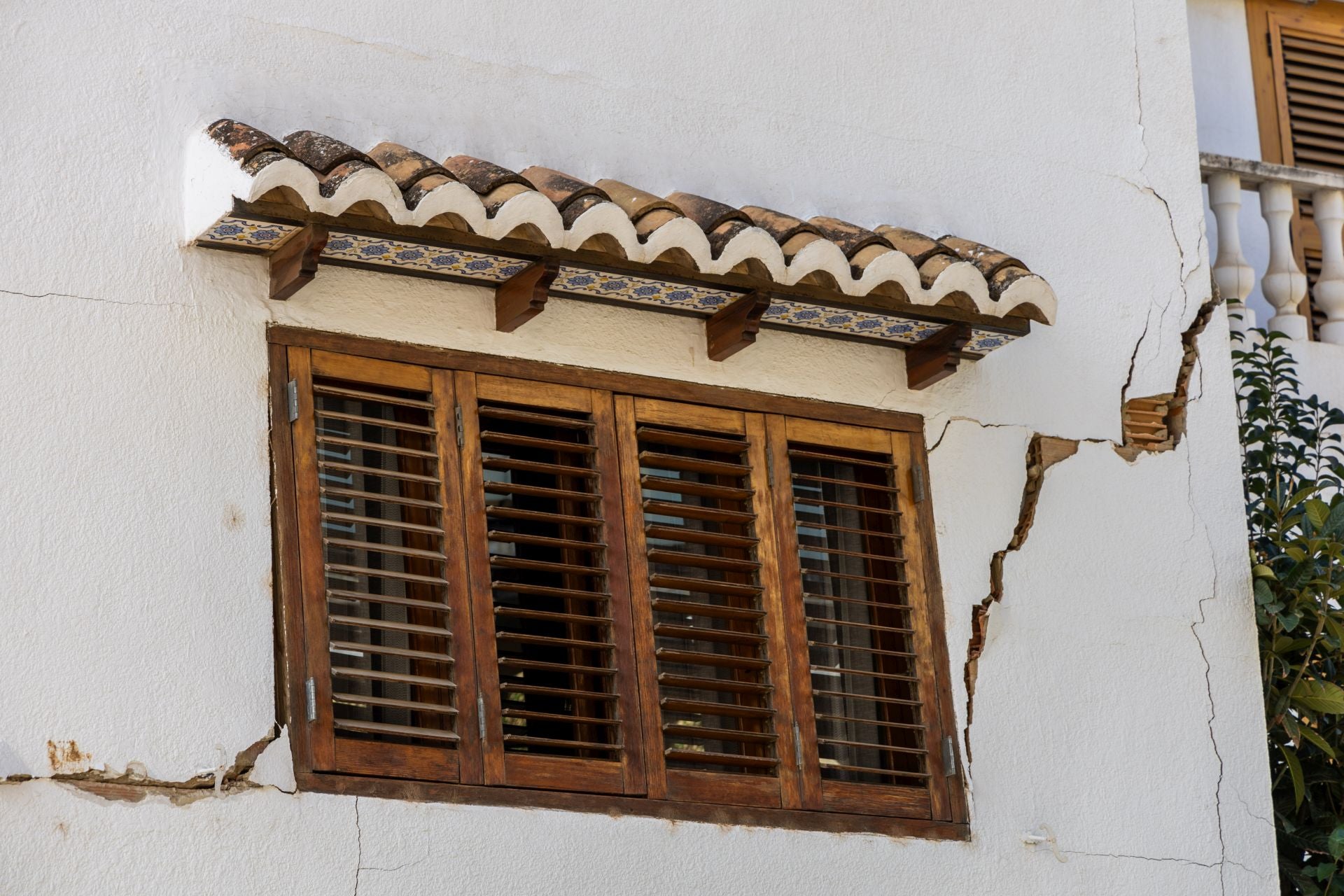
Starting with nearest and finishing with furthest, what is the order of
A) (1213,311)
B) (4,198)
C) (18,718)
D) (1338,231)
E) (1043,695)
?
(18,718) < (4,198) < (1043,695) < (1213,311) < (1338,231)

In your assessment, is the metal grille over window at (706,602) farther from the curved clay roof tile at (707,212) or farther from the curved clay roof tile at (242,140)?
the curved clay roof tile at (242,140)

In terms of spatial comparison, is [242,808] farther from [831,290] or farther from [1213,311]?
[1213,311]

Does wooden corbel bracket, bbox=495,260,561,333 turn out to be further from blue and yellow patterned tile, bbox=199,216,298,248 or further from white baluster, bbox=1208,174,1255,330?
white baluster, bbox=1208,174,1255,330

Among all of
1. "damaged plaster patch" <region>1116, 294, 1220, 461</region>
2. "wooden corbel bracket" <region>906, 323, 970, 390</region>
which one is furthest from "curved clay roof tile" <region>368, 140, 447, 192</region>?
"damaged plaster patch" <region>1116, 294, 1220, 461</region>

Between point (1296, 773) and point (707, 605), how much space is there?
2114 mm

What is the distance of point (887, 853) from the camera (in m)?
5.50

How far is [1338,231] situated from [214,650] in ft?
15.6

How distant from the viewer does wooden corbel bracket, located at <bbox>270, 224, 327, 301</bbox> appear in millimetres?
4855

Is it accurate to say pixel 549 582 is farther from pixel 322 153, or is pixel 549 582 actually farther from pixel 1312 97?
pixel 1312 97

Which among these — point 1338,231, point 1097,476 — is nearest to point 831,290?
point 1097,476

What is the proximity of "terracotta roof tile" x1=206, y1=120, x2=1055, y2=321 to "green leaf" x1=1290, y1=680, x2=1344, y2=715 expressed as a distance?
5.21 ft

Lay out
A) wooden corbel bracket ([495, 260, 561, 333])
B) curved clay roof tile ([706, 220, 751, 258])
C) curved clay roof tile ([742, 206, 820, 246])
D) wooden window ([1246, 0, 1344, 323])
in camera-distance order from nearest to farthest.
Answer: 1. wooden corbel bracket ([495, 260, 561, 333])
2. curved clay roof tile ([706, 220, 751, 258])
3. curved clay roof tile ([742, 206, 820, 246])
4. wooden window ([1246, 0, 1344, 323])

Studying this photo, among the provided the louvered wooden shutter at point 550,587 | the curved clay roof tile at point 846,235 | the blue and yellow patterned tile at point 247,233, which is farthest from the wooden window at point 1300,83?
the blue and yellow patterned tile at point 247,233

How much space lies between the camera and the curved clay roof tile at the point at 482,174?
16.5 feet
